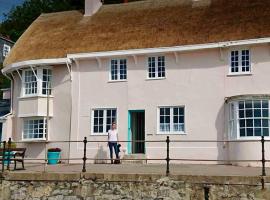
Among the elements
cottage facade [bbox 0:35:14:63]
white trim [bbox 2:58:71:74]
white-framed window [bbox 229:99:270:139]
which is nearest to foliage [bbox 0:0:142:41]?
cottage facade [bbox 0:35:14:63]

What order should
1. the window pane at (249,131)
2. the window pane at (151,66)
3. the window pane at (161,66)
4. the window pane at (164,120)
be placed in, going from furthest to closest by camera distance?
the window pane at (151,66) → the window pane at (161,66) → the window pane at (164,120) → the window pane at (249,131)

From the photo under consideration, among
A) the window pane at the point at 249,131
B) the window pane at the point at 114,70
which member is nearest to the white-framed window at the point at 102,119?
the window pane at the point at 114,70

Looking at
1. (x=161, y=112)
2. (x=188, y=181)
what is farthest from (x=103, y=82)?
(x=188, y=181)

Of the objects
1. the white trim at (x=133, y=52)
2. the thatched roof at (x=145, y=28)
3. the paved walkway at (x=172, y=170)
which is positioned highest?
the thatched roof at (x=145, y=28)

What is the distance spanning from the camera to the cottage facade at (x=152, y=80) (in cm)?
2000

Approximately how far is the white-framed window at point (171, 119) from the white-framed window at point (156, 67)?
1.69 metres

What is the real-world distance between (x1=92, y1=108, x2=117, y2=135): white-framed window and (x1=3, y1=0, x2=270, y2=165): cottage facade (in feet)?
0.17

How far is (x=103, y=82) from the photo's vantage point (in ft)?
74.5

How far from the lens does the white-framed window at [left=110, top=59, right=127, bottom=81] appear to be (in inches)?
890

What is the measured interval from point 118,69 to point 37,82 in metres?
4.38

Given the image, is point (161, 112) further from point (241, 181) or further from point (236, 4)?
point (241, 181)

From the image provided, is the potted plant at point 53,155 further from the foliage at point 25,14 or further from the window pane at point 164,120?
the foliage at point 25,14

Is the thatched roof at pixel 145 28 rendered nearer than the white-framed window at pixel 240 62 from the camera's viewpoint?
No

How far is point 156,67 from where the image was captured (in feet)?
72.0
